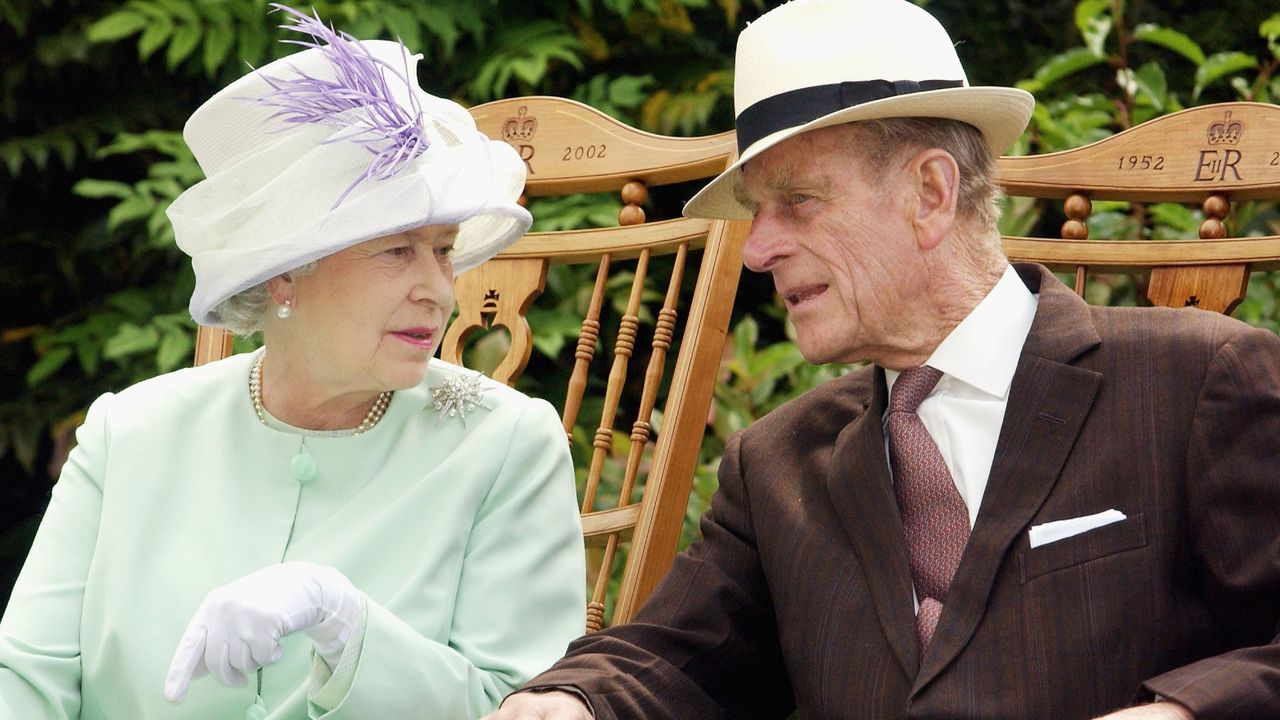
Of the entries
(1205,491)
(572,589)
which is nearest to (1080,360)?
(1205,491)

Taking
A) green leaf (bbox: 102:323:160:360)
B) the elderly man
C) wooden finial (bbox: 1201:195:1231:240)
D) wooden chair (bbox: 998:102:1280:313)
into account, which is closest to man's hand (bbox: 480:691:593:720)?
the elderly man

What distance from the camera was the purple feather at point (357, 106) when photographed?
2232 mm

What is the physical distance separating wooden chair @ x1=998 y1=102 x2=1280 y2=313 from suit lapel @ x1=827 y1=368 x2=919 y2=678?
48 centimetres

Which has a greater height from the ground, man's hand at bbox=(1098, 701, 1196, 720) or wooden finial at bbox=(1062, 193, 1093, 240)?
wooden finial at bbox=(1062, 193, 1093, 240)

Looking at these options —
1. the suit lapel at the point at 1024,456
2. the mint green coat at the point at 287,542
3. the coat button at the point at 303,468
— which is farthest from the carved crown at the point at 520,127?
the suit lapel at the point at 1024,456

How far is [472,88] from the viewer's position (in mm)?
3934

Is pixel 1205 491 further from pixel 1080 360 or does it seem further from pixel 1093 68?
pixel 1093 68

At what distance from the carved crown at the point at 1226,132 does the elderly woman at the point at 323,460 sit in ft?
3.19

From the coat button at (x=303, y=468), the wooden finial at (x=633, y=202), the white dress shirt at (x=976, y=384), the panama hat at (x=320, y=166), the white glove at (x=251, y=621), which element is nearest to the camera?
the white glove at (x=251, y=621)

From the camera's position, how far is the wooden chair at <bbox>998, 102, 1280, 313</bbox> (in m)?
2.40

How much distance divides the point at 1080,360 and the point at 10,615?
1.46m

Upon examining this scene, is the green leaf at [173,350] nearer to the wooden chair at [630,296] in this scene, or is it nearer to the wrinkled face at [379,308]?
the wooden chair at [630,296]

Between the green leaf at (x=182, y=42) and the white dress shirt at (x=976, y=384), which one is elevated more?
the green leaf at (x=182, y=42)

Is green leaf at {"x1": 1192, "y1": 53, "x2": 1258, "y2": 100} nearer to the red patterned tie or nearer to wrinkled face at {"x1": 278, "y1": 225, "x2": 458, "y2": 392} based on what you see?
the red patterned tie
